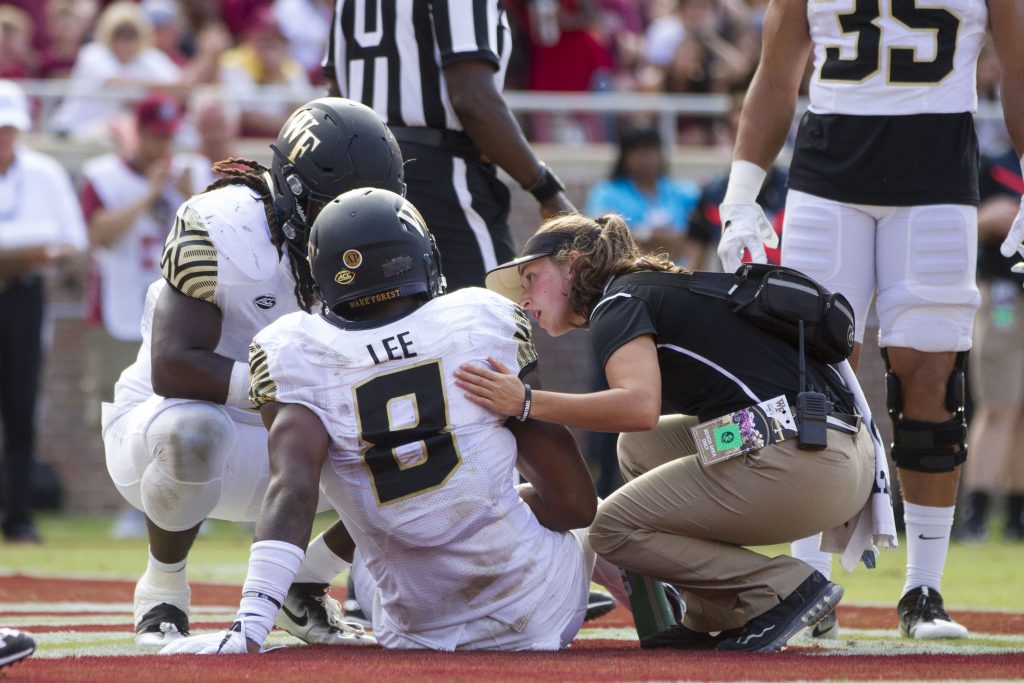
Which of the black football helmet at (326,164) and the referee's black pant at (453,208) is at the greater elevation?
the black football helmet at (326,164)

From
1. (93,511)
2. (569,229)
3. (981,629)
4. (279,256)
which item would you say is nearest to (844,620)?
(981,629)

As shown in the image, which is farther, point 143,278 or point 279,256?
point 143,278

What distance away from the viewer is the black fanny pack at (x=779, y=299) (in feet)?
12.7

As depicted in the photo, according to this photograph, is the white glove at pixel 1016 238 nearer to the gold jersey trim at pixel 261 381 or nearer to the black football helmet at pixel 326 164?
the black football helmet at pixel 326 164

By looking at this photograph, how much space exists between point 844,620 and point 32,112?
7205 millimetres

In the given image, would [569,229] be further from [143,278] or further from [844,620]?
[143,278]

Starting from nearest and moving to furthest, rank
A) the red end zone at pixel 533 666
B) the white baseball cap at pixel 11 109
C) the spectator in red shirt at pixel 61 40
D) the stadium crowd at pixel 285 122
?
the red end zone at pixel 533 666 → the white baseball cap at pixel 11 109 → the stadium crowd at pixel 285 122 → the spectator in red shirt at pixel 61 40

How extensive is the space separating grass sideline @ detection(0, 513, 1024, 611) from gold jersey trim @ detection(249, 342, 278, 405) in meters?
2.78

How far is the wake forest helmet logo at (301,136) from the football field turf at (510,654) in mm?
1290

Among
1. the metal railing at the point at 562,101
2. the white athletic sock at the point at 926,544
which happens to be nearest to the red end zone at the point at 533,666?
the white athletic sock at the point at 926,544

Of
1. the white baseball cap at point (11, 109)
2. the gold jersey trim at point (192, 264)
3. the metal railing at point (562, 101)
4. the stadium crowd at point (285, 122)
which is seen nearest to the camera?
the gold jersey trim at point (192, 264)

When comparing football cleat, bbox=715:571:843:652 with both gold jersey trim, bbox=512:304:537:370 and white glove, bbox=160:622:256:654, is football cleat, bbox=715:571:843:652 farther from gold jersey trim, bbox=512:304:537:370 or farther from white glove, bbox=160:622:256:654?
white glove, bbox=160:622:256:654

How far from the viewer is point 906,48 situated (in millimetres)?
4555

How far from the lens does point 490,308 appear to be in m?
3.62
